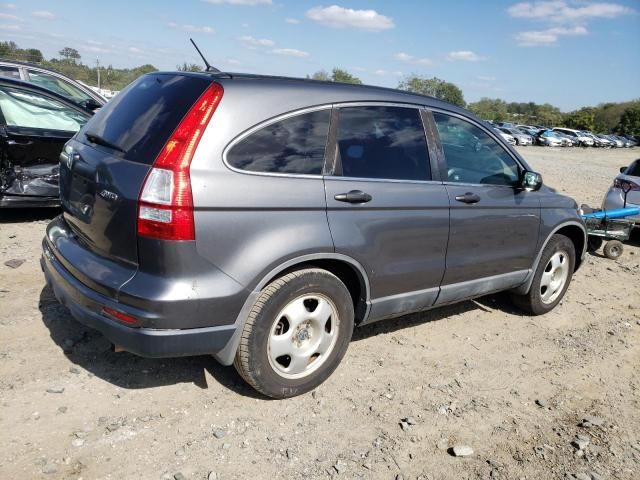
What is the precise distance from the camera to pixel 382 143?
339cm

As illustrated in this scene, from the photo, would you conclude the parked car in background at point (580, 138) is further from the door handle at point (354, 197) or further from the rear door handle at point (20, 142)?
the door handle at point (354, 197)

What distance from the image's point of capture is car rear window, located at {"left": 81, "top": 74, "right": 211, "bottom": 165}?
2.69 meters

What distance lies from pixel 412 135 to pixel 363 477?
216cm

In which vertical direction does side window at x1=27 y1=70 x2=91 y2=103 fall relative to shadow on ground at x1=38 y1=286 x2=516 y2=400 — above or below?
above

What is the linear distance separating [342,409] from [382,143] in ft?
5.50

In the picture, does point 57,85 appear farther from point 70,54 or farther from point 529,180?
point 70,54

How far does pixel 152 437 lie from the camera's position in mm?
2742

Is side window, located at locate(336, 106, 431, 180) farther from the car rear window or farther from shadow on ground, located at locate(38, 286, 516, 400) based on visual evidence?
shadow on ground, located at locate(38, 286, 516, 400)

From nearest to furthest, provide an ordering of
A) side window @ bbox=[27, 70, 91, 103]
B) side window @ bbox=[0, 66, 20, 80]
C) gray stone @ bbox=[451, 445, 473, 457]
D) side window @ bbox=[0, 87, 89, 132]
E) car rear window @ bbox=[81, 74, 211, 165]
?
car rear window @ bbox=[81, 74, 211, 165], gray stone @ bbox=[451, 445, 473, 457], side window @ bbox=[0, 87, 89, 132], side window @ bbox=[0, 66, 20, 80], side window @ bbox=[27, 70, 91, 103]

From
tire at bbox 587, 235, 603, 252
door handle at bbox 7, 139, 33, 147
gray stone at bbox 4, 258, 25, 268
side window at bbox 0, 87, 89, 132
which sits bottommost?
gray stone at bbox 4, 258, 25, 268

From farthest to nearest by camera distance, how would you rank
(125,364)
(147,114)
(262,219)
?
1. (125,364)
2. (147,114)
3. (262,219)

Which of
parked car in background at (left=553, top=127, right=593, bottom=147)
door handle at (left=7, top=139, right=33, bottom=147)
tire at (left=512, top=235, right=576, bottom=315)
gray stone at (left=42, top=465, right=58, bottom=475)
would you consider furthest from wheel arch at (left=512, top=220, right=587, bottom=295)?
parked car in background at (left=553, top=127, right=593, bottom=147)

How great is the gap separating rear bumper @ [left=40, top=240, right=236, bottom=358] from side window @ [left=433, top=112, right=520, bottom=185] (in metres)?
2.05

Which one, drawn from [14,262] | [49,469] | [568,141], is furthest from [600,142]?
[49,469]
